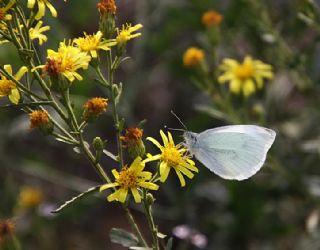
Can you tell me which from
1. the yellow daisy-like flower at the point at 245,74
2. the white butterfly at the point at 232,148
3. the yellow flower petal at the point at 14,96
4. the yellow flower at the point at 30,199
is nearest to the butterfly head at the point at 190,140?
the white butterfly at the point at 232,148

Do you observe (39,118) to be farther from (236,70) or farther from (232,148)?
(236,70)

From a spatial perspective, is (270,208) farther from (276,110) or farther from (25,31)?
(25,31)

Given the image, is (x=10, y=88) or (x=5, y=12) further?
(x=10, y=88)

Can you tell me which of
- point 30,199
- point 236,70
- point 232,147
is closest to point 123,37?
point 232,147

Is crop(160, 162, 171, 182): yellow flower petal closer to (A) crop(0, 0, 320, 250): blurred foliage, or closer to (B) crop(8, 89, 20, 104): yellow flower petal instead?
(B) crop(8, 89, 20, 104): yellow flower petal

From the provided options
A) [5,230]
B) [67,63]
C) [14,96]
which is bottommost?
[5,230]

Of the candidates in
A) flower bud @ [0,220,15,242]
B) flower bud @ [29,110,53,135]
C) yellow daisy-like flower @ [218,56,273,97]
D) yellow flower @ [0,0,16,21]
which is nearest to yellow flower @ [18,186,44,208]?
flower bud @ [0,220,15,242]

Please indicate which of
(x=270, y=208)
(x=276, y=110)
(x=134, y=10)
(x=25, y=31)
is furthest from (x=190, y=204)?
(x=134, y=10)
